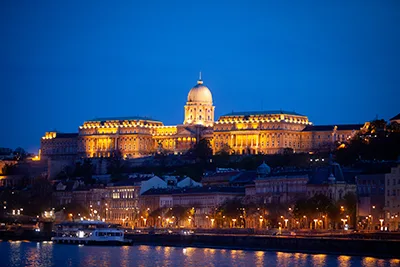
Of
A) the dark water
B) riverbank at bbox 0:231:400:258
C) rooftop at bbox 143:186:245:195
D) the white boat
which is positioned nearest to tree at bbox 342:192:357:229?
riverbank at bbox 0:231:400:258

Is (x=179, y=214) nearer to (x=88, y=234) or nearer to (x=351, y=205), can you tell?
(x=88, y=234)

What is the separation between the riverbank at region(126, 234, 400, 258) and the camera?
96.8m

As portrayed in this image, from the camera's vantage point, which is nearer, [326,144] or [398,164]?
[398,164]

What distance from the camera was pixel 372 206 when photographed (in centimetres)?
12012

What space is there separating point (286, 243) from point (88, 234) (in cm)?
2988

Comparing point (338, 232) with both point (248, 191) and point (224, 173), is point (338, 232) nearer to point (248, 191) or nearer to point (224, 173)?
point (248, 191)

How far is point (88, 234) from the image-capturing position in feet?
431

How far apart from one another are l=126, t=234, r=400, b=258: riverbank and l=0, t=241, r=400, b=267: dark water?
1.02 m

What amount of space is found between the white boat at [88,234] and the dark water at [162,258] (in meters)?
5.74

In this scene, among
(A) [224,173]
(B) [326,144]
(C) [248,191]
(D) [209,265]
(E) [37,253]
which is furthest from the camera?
(B) [326,144]

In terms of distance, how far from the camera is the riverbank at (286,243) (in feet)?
318

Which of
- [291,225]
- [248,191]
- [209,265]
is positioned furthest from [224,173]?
[209,265]

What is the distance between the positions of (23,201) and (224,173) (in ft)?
84.0

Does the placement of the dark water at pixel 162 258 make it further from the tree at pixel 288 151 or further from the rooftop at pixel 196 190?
the tree at pixel 288 151
